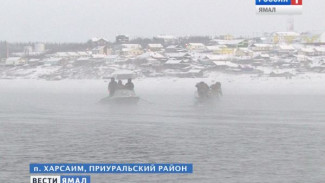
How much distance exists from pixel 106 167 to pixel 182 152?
5134 mm

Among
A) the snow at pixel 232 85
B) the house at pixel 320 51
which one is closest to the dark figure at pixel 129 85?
the snow at pixel 232 85

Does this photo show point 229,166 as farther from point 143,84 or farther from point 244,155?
point 143,84

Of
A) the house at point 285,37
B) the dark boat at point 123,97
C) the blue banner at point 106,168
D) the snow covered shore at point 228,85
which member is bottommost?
the snow covered shore at point 228,85

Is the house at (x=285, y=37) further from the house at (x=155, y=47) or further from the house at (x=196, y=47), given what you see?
the house at (x=155, y=47)

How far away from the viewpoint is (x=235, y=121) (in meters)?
41.3

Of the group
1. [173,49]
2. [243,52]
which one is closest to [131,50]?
[173,49]

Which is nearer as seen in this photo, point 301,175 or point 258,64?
point 301,175

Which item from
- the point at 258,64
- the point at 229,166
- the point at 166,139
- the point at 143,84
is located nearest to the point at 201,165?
the point at 229,166

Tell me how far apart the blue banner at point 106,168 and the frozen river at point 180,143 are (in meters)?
0.28

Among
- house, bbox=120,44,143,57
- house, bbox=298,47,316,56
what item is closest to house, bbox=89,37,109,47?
house, bbox=120,44,143,57

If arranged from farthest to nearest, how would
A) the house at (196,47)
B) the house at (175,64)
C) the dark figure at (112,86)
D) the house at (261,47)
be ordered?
1. the house at (196,47)
2. the house at (261,47)
3. the house at (175,64)
4. the dark figure at (112,86)

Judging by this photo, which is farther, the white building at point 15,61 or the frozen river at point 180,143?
the white building at point 15,61

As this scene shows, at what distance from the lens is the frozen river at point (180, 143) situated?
22.5 m

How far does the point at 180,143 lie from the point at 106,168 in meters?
8.05
